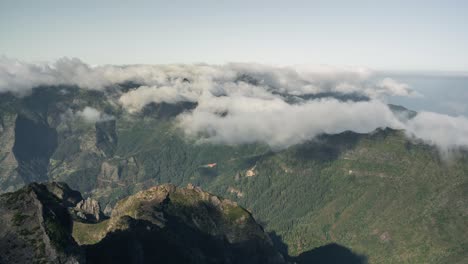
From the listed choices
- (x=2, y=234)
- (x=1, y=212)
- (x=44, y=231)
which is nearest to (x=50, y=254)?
(x=44, y=231)

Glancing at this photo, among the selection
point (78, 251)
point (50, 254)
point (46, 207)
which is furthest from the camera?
point (46, 207)

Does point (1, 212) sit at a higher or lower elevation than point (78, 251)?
higher

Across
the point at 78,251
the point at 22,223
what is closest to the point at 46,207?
the point at 22,223

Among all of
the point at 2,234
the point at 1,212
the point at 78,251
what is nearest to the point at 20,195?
the point at 1,212

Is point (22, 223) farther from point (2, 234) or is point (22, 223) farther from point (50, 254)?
point (50, 254)

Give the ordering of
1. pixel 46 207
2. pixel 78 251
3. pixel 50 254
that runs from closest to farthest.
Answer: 1. pixel 50 254
2. pixel 78 251
3. pixel 46 207

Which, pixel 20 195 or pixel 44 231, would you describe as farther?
pixel 20 195

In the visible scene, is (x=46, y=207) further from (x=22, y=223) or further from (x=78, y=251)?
(x=78, y=251)

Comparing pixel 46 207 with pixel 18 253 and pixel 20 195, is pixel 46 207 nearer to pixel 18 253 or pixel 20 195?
pixel 20 195

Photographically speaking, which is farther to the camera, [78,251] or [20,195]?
[20,195]
